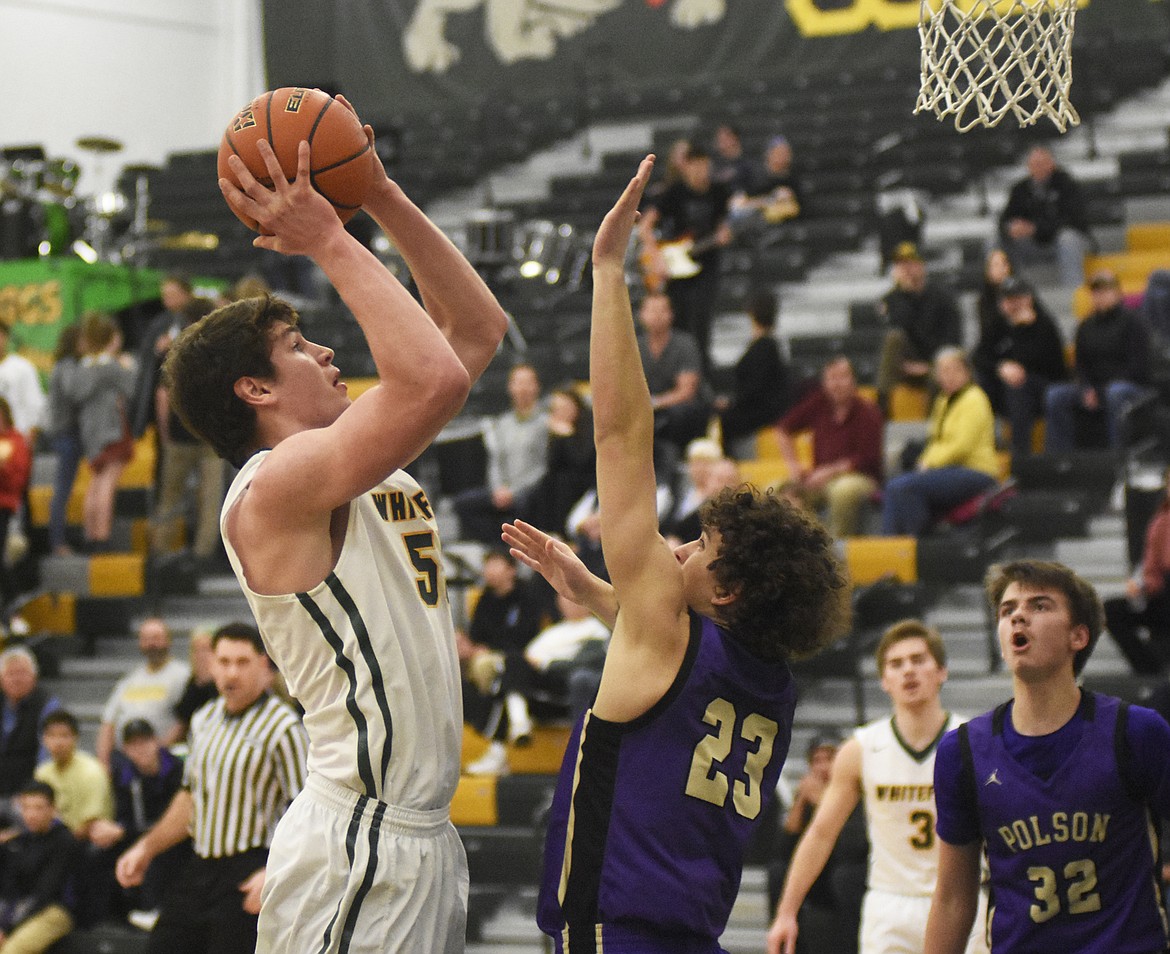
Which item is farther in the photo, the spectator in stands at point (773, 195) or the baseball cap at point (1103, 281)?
the spectator in stands at point (773, 195)

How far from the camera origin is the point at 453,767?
135 inches

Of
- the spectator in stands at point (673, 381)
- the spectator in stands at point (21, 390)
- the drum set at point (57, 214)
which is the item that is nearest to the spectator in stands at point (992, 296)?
the spectator in stands at point (673, 381)

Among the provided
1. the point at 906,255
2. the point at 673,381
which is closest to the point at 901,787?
the point at 673,381

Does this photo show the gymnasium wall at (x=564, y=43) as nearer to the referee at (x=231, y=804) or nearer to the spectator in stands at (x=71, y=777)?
the spectator in stands at (x=71, y=777)

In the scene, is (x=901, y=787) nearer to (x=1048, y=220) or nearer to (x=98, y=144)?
(x=1048, y=220)


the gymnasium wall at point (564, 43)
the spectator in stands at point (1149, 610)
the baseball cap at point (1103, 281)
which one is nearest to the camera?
the spectator in stands at point (1149, 610)

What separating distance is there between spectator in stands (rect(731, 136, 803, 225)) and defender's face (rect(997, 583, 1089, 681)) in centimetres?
943

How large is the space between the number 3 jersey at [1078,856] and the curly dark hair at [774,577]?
102 centimetres

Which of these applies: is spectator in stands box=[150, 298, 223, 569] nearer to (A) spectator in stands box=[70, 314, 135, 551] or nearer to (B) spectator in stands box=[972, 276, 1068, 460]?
A: (A) spectator in stands box=[70, 314, 135, 551]

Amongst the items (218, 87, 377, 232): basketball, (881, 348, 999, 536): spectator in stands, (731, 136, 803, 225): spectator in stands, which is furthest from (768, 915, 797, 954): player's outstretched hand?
(731, 136, 803, 225): spectator in stands

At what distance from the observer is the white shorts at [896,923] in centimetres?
589

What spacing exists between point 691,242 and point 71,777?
220 inches

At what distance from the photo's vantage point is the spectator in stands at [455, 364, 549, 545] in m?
10.8

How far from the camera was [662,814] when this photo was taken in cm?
323
